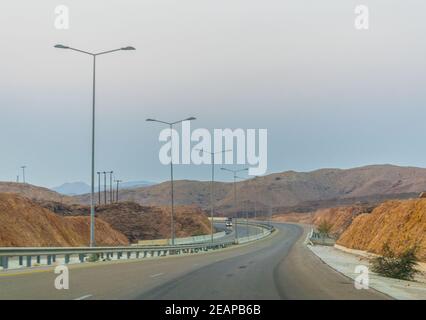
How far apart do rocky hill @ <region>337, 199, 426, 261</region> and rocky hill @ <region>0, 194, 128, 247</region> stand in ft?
90.8

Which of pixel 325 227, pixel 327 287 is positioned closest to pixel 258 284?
pixel 327 287

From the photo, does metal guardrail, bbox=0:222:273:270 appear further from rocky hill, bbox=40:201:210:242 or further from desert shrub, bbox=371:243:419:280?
rocky hill, bbox=40:201:210:242

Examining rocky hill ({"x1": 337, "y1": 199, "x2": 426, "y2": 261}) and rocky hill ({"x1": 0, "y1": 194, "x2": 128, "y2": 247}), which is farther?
rocky hill ({"x1": 0, "y1": 194, "x2": 128, "y2": 247})

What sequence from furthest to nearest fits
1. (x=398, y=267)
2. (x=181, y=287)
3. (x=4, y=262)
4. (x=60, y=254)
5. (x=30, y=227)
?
(x=30, y=227)
(x=60, y=254)
(x=398, y=267)
(x=4, y=262)
(x=181, y=287)

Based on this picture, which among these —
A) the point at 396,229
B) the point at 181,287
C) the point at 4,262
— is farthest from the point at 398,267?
the point at 396,229

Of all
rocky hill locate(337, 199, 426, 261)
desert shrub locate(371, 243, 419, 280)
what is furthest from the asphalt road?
rocky hill locate(337, 199, 426, 261)

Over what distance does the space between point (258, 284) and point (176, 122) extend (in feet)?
123

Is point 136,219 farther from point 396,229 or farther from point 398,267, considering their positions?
point 398,267

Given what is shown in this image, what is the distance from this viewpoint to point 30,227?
59344mm

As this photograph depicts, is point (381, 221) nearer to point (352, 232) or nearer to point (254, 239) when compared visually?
point (352, 232)

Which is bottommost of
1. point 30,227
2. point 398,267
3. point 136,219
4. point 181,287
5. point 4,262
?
point 136,219

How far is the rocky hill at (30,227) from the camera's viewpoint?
5464 cm

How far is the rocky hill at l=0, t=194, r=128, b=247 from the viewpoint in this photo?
54.6 meters

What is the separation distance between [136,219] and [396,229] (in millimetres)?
79835
